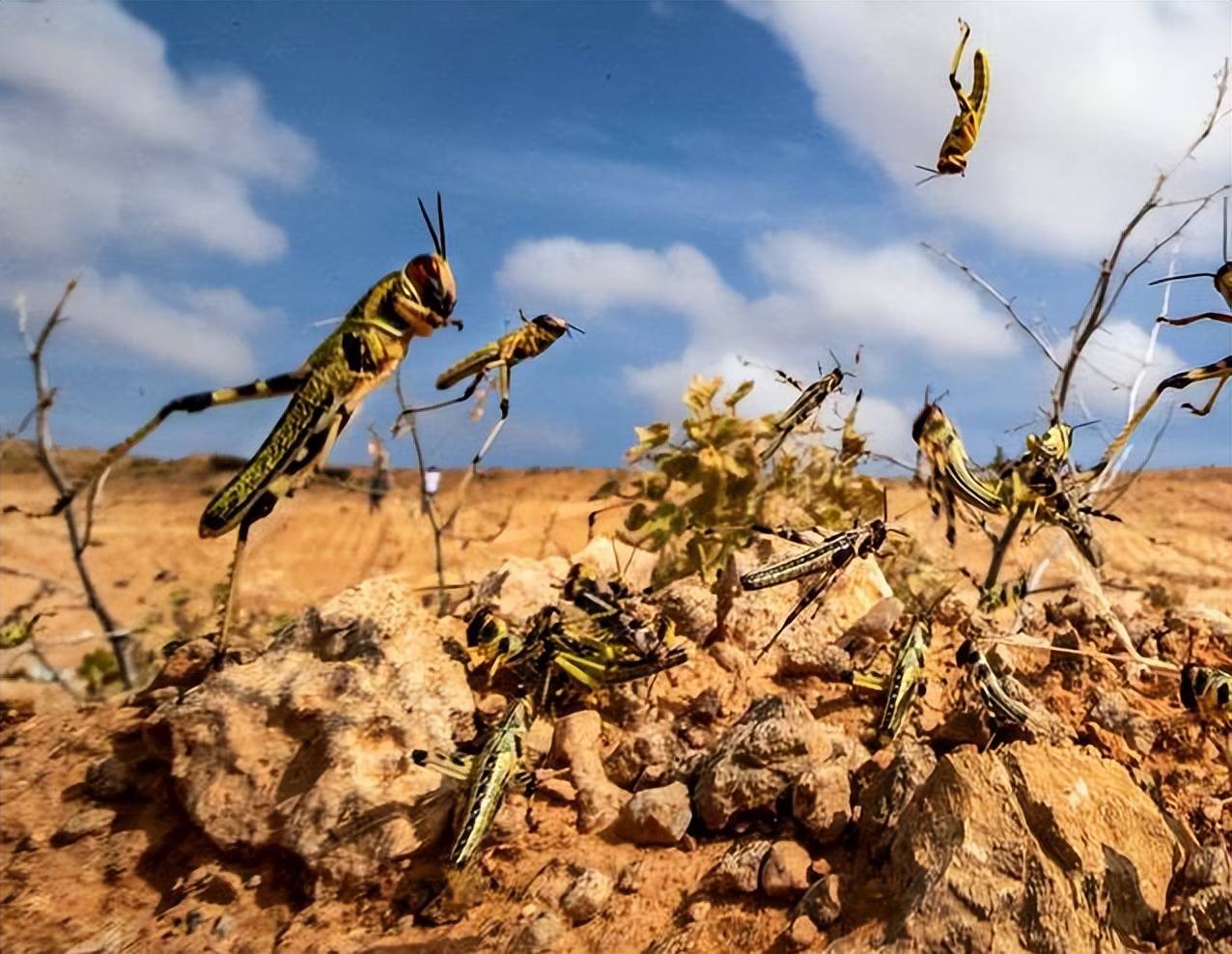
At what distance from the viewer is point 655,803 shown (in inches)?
117

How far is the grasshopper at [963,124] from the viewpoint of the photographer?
7.99ft

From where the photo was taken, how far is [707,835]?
297cm

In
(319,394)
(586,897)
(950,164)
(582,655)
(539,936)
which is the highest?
(950,164)

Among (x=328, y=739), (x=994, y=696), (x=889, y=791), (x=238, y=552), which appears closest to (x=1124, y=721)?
(x=994, y=696)

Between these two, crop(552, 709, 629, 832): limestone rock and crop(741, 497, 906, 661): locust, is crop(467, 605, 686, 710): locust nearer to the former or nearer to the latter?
crop(552, 709, 629, 832): limestone rock

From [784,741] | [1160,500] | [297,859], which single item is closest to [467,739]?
[297,859]

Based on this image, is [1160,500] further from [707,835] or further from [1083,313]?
[707,835]

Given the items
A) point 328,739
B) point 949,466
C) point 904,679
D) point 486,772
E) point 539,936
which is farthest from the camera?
point 328,739

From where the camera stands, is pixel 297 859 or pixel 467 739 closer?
pixel 297 859

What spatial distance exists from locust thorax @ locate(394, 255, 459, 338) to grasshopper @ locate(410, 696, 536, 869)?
1.53 meters

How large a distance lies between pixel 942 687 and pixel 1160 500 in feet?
69.4

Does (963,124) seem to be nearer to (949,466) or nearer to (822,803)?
(949,466)

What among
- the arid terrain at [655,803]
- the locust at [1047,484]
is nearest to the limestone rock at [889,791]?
the arid terrain at [655,803]

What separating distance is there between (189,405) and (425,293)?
1.28 ft
